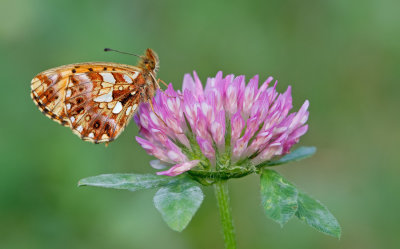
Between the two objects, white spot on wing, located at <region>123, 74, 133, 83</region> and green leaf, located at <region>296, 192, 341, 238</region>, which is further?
white spot on wing, located at <region>123, 74, 133, 83</region>

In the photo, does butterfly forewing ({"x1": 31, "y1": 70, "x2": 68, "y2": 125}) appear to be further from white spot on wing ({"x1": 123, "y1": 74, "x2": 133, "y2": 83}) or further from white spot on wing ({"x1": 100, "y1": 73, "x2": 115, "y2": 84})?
white spot on wing ({"x1": 123, "y1": 74, "x2": 133, "y2": 83})

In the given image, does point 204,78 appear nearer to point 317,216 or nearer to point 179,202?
point 317,216

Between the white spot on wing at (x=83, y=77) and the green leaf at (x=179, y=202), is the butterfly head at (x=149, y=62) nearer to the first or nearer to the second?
the white spot on wing at (x=83, y=77)

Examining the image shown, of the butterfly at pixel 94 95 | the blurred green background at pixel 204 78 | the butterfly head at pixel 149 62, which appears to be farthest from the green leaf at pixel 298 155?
the blurred green background at pixel 204 78

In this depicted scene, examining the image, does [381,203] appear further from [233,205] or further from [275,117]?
[275,117]

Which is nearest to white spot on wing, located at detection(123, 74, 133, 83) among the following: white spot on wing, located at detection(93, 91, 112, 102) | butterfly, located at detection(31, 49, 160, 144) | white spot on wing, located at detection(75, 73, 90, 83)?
butterfly, located at detection(31, 49, 160, 144)

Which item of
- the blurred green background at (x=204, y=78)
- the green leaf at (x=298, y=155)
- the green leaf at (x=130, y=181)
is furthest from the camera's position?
the blurred green background at (x=204, y=78)
